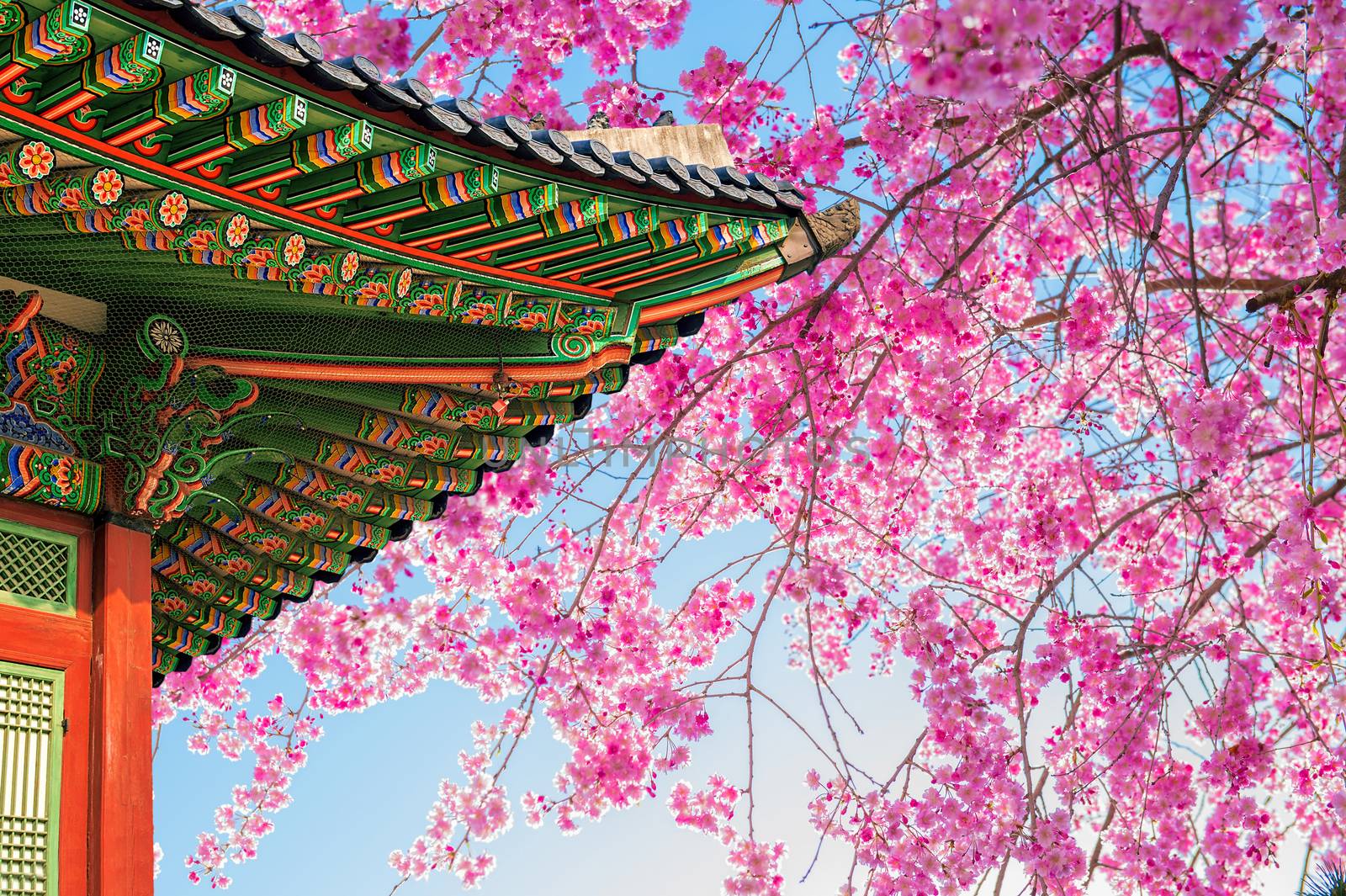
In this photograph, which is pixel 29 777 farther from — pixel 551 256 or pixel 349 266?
pixel 551 256

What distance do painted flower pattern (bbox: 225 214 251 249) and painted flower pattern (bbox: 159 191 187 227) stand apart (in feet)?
0.35

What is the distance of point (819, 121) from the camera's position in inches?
250

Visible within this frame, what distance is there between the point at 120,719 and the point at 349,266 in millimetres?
1293

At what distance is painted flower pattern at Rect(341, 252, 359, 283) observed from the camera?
321 centimetres

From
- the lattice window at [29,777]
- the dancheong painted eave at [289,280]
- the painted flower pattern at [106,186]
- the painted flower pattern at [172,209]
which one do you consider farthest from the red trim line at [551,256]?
the lattice window at [29,777]

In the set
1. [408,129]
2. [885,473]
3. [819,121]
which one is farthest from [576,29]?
[408,129]

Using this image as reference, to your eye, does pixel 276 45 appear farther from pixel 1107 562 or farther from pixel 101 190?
pixel 1107 562

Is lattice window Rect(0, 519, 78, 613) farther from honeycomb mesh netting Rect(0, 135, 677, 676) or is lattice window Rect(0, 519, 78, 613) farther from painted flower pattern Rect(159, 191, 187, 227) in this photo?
painted flower pattern Rect(159, 191, 187, 227)

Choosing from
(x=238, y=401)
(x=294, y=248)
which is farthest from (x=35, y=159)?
(x=238, y=401)

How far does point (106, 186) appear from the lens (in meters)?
2.71

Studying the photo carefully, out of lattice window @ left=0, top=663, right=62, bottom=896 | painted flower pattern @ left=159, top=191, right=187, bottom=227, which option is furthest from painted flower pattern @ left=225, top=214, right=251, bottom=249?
lattice window @ left=0, top=663, right=62, bottom=896

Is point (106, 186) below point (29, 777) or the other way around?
the other way around

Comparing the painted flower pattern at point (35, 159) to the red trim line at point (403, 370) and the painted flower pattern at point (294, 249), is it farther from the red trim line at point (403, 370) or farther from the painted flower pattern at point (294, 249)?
the red trim line at point (403, 370)

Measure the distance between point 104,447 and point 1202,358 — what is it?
367 cm
